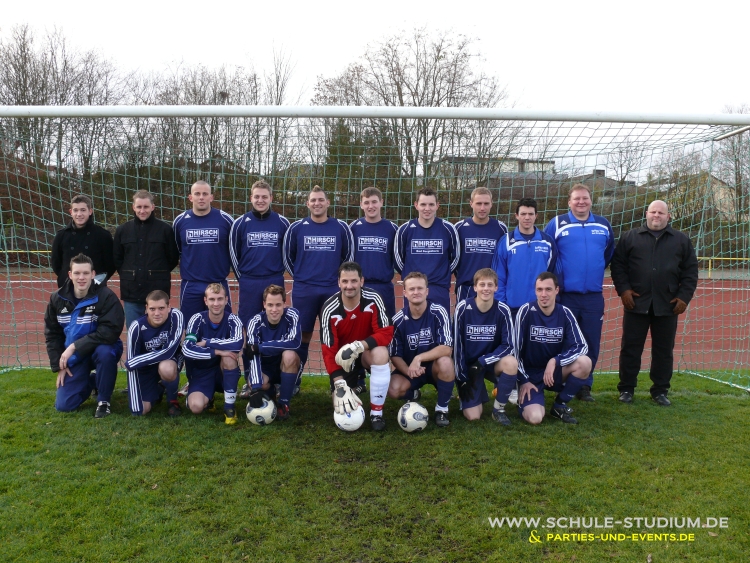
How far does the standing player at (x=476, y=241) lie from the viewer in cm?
462

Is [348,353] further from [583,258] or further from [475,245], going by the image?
[583,258]

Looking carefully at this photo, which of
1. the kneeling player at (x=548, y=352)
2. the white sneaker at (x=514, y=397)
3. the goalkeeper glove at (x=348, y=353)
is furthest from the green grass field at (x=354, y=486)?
the goalkeeper glove at (x=348, y=353)

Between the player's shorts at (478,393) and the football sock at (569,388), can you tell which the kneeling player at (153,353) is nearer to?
the player's shorts at (478,393)

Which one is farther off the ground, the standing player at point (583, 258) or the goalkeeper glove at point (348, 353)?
the standing player at point (583, 258)

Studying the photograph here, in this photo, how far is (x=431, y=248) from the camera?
4555 mm

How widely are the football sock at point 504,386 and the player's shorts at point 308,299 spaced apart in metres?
1.52

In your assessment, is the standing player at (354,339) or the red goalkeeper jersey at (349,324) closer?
the standing player at (354,339)

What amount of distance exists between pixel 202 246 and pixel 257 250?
1.56 feet

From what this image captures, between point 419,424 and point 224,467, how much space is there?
4.46ft

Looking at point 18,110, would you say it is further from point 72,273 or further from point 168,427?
point 168,427

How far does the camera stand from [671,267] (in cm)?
449

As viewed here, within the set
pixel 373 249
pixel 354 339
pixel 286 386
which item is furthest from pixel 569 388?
pixel 286 386

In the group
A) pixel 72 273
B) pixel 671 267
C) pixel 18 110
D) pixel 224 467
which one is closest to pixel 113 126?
pixel 18 110

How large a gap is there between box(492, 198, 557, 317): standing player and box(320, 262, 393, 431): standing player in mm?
1109
